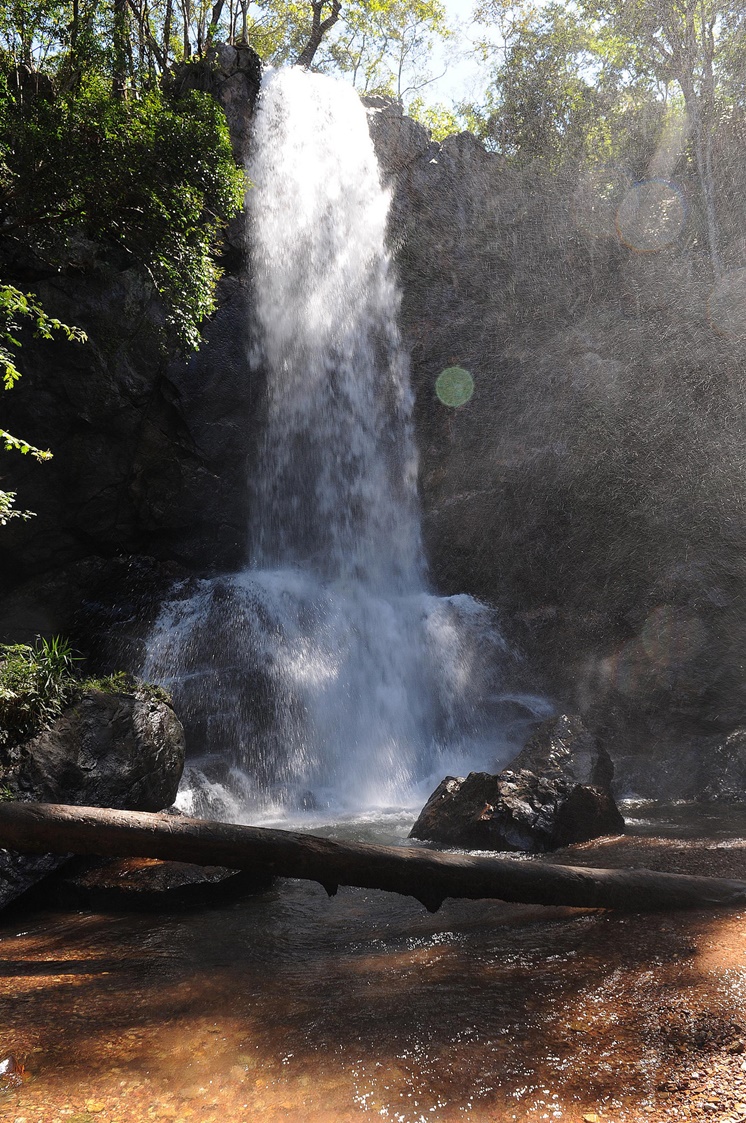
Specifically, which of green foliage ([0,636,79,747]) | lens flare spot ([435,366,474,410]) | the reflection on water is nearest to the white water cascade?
lens flare spot ([435,366,474,410])

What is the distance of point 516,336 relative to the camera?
18609 millimetres

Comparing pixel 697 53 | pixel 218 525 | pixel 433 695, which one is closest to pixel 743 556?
pixel 433 695

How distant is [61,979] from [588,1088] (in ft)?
9.04

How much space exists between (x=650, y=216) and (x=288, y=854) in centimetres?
2585

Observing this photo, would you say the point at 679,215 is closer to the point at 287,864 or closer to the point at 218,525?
the point at 218,525

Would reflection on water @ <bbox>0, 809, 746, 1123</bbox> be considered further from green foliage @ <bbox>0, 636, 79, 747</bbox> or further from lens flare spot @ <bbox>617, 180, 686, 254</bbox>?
lens flare spot @ <bbox>617, 180, 686, 254</bbox>

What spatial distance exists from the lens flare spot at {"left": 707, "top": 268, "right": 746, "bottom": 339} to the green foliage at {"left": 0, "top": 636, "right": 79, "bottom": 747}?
17821mm

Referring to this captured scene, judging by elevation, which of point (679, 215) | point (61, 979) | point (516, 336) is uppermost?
point (679, 215)

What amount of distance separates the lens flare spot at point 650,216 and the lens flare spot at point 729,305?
10.4 feet

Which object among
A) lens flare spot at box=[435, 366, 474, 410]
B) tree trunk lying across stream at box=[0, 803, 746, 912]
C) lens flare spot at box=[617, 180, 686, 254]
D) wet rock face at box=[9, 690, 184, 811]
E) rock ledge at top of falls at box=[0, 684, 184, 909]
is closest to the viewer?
tree trunk lying across stream at box=[0, 803, 746, 912]

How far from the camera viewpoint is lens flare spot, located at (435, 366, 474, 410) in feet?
57.0

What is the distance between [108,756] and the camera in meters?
6.20

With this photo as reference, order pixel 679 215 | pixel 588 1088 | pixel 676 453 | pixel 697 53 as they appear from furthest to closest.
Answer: pixel 679 215, pixel 697 53, pixel 676 453, pixel 588 1088

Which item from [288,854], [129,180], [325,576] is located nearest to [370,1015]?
[288,854]
